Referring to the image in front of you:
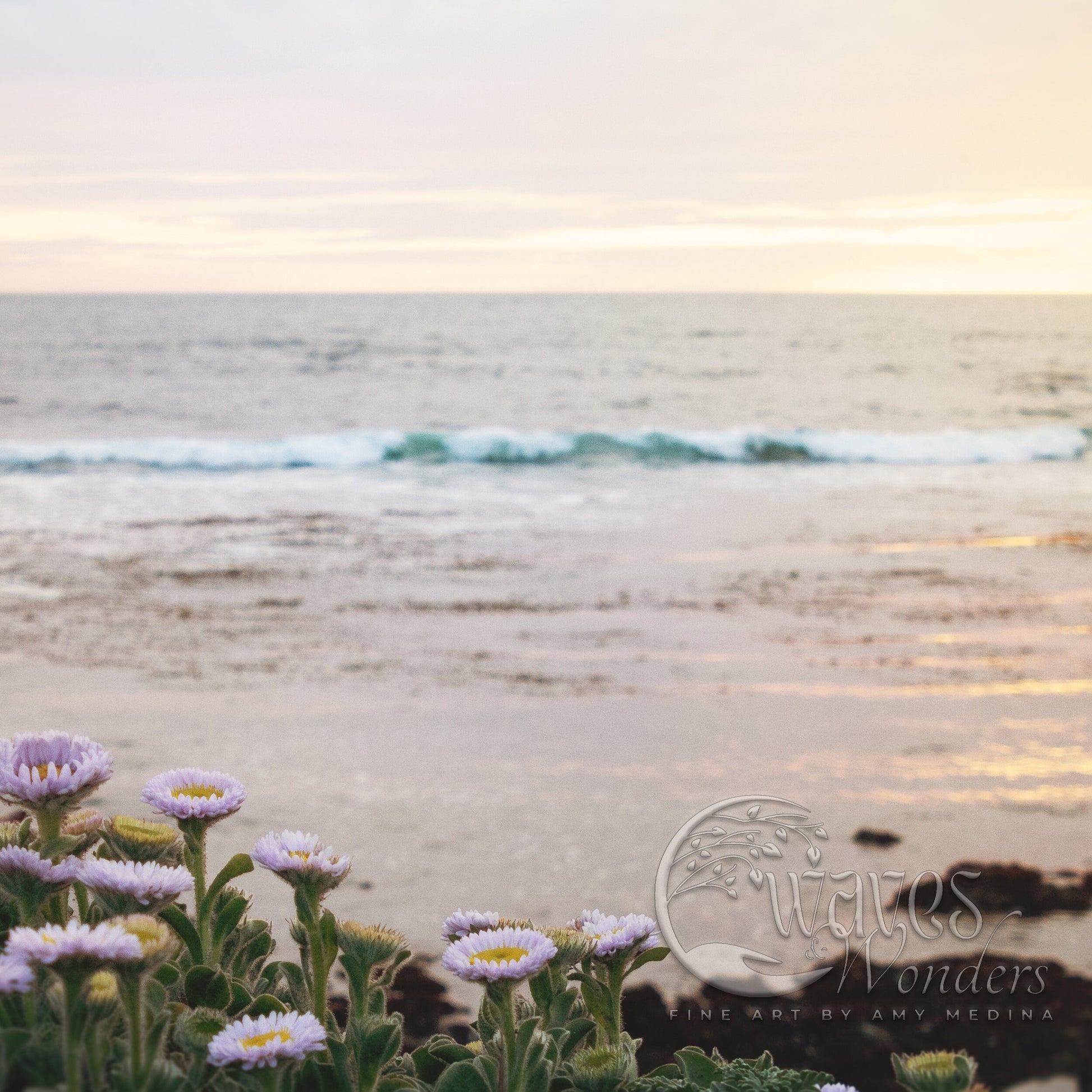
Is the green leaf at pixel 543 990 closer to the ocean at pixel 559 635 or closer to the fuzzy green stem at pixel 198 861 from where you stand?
the fuzzy green stem at pixel 198 861

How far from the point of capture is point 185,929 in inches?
40.3

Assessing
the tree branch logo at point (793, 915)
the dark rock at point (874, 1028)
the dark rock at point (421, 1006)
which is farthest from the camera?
the tree branch logo at point (793, 915)

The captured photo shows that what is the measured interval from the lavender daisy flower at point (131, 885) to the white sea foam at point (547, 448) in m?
15.0

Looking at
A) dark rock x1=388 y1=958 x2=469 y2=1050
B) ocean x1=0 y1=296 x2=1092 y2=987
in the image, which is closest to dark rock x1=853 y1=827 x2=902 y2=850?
ocean x1=0 y1=296 x2=1092 y2=987

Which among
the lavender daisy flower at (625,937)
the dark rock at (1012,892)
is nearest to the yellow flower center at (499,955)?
the lavender daisy flower at (625,937)

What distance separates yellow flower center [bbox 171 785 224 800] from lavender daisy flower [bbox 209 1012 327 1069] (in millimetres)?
271

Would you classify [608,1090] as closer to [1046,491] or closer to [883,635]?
[883,635]

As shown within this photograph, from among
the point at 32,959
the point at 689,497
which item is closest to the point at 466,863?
the point at 32,959

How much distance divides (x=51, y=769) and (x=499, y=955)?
419 millimetres

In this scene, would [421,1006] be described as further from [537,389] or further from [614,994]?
[537,389]

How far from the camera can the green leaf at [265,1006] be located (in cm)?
83

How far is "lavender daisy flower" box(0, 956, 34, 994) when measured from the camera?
2.17 ft

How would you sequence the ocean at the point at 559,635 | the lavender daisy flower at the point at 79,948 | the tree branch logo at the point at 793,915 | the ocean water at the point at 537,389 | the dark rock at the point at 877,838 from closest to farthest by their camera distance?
the lavender daisy flower at the point at 79,948 < the tree branch logo at the point at 793,915 < the dark rock at the point at 877,838 < the ocean at the point at 559,635 < the ocean water at the point at 537,389

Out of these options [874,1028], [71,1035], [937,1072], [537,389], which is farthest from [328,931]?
[537,389]
